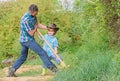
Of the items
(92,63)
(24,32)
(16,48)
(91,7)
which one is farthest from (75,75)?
(16,48)

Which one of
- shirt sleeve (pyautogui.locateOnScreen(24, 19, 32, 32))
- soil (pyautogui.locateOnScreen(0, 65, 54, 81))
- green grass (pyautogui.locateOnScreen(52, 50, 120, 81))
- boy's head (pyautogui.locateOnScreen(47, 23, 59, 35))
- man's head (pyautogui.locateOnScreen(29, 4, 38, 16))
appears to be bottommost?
soil (pyautogui.locateOnScreen(0, 65, 54, 81))

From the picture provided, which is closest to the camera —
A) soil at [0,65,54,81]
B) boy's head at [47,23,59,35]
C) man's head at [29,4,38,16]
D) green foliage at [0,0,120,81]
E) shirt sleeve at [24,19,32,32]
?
green foliage at [0,0,120,81]

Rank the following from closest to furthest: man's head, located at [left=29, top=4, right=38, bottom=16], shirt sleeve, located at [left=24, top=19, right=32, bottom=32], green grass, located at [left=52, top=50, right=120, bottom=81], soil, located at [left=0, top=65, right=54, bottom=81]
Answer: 1. green grass, located at [left=52, top=50, right=120, bottom=81]
2. soil, located at [left=0, top=65, right=54, bottom=81]
3. man's head, located at [left=29, top=4, right=38, bottom=16]
4. shirt sleeve, located at [left=24, top=19, right=32, bottom=32]

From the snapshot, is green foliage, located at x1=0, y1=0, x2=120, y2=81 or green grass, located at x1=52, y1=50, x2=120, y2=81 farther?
green foliage, located at x1=0, y1=0, x2=120, y2=81

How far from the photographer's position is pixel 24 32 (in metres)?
10.4

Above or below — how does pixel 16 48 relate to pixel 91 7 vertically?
below

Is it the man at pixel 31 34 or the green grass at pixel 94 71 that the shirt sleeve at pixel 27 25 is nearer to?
the man at pixel 31 34

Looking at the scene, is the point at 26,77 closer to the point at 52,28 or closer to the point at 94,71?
A: the point at 52,28

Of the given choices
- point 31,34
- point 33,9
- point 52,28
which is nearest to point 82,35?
point 52,28

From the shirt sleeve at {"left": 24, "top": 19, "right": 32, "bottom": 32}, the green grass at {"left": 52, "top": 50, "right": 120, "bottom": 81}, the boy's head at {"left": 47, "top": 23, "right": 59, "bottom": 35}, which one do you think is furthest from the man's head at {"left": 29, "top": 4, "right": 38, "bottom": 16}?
the green grass at {"left": 52, "top": 50, "right": 120, "bottom": 81}

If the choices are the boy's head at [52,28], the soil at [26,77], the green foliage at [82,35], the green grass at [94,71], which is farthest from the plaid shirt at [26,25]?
the green grass at [94,71]

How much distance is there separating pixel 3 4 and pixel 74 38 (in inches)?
123

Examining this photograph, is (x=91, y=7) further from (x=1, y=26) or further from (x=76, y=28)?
(x=1, y=26)

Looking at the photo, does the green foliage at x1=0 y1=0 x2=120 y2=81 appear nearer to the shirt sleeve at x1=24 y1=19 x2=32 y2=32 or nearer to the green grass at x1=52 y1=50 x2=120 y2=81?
the green grass at x1=52 y1=50 x2=120 y2=81
